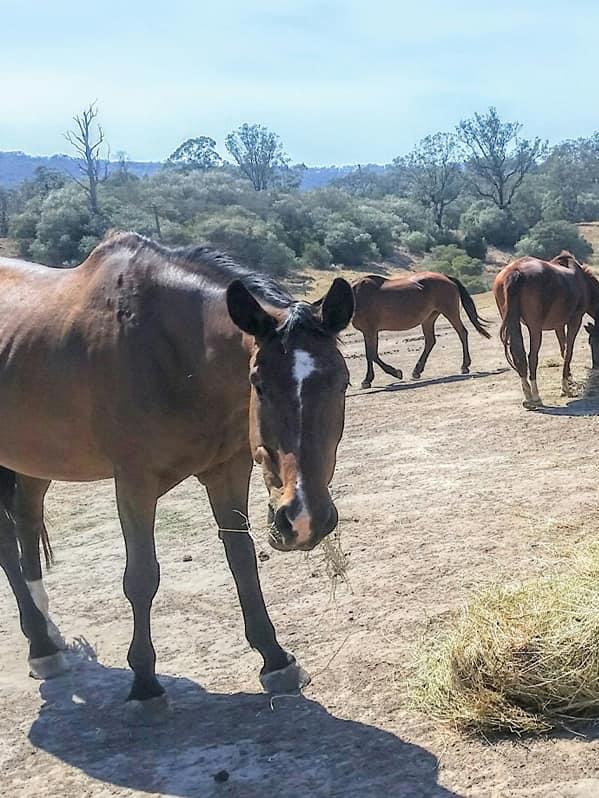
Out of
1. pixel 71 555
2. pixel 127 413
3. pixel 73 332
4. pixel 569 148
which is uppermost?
pixel 569 148

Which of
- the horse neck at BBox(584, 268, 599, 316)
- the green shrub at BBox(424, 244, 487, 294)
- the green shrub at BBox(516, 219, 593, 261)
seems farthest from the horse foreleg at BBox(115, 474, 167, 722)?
the green shrub at BBox(516, 219, 593, 261)

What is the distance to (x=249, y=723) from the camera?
12.8ft

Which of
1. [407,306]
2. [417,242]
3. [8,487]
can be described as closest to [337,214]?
[417,242]

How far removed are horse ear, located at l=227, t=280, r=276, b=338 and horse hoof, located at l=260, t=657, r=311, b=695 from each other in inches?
66.7

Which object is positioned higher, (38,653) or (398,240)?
(398,240)

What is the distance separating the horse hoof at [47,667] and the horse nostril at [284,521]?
2.12 m

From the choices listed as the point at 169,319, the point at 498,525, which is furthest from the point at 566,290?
the point at 169,319

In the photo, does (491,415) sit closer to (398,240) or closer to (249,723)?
(249,723)

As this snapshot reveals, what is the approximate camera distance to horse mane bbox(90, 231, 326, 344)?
335cm

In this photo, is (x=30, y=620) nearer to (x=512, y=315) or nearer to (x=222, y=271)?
(x=222, y=271)

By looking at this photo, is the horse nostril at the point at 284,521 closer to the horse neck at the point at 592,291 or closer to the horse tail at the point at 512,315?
the horse tail at the point at 512,315

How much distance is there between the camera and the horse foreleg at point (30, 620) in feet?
15.3

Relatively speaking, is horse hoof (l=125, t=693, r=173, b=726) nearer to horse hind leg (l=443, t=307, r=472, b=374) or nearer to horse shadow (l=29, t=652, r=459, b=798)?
horse shadow (l=29, t=652, r=459, b=798)

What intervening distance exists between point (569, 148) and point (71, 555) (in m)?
114
